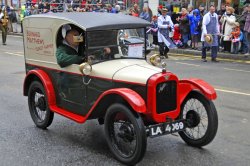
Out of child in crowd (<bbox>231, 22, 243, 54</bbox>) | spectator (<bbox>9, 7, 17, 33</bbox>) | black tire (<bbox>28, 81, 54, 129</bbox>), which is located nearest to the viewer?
black tire (<bbox>28, 81, 54, 129</bbox>)

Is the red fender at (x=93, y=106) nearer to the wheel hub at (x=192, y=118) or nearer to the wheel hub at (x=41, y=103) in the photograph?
the wheel hub at (x=41, y=103)

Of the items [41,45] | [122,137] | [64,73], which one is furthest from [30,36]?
[122,137]

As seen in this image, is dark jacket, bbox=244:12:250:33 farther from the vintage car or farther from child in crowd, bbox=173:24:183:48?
the vintage car

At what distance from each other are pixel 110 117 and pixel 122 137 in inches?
11.1

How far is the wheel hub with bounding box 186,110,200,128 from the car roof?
1365 millimetres

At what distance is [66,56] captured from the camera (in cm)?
555

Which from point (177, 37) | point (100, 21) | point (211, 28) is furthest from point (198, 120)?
point (177, 37)

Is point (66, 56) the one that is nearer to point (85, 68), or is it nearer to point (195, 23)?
point (85, 68)

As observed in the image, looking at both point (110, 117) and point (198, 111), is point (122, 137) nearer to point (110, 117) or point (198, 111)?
point (110, 117)

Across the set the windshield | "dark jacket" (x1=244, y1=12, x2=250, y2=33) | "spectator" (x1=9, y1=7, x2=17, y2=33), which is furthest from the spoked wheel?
"spectator" (x1=9, y1=7, x2=17, y2=33)

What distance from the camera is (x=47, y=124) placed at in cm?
623

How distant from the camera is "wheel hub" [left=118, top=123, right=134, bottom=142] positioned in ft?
15.6

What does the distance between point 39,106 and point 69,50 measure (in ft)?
3.84

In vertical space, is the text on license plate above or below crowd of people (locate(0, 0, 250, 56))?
below
